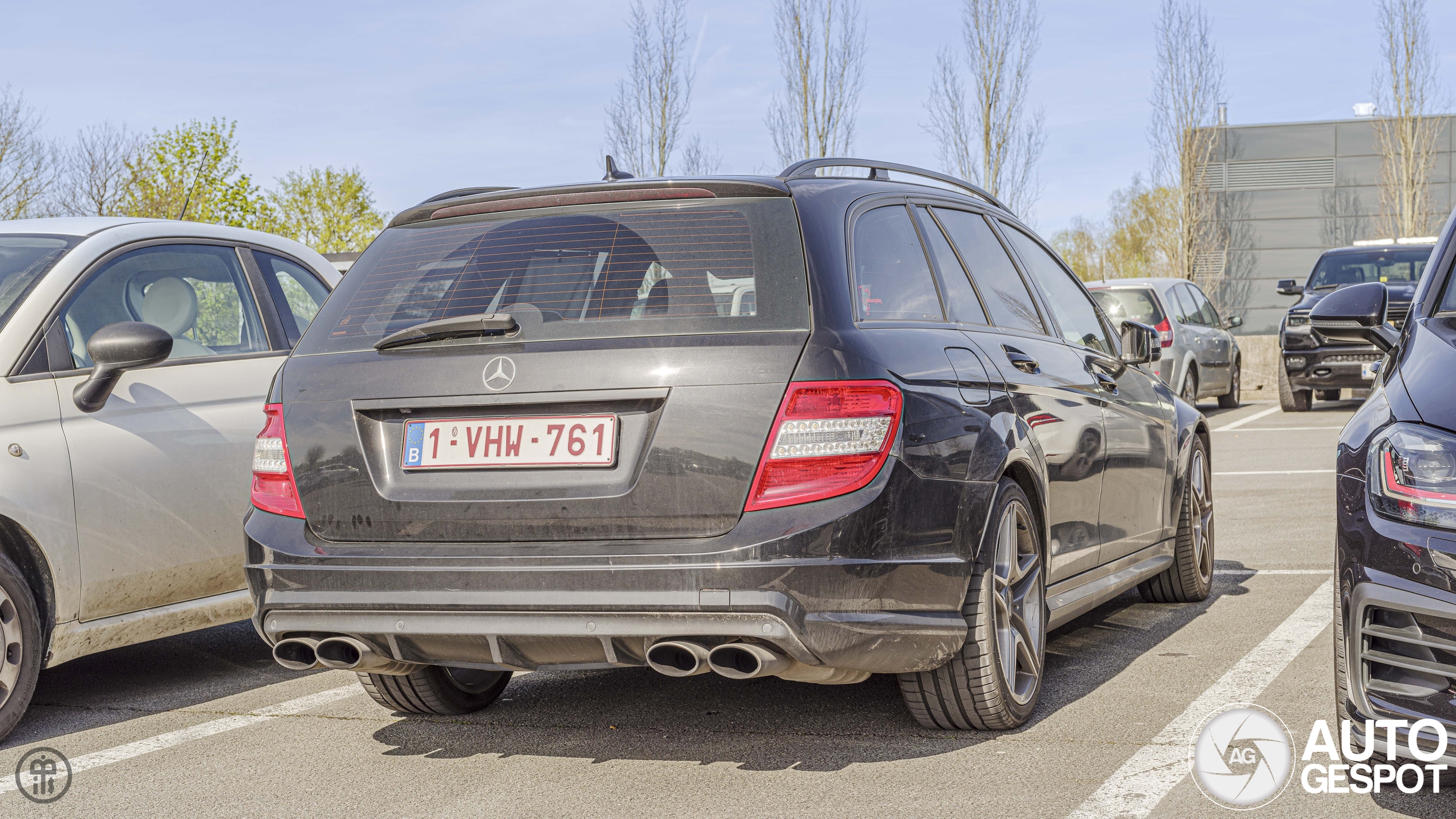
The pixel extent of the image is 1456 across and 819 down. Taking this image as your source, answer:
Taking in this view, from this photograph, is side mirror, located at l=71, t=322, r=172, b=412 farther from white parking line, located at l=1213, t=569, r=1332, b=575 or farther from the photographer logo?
white parking line, located at l=1213, t=569, r=1332, b=575

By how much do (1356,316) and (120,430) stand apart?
4144 mm

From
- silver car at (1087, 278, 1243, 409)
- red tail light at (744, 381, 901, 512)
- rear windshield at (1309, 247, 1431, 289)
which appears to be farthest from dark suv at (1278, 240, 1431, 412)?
red tail light at (744, 381, 901, 512)

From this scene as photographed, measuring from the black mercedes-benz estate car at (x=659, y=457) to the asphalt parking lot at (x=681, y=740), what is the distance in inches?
11.8

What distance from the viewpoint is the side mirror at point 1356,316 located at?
4.68 meters

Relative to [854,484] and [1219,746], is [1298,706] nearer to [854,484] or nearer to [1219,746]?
[1219,746]

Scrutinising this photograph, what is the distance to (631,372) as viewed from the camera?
3.49 metres

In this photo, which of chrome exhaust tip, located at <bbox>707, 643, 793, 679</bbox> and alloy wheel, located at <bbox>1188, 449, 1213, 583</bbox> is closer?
chrome exhaust tip, located at <bbox>707, 643, 793, 679</bbox>

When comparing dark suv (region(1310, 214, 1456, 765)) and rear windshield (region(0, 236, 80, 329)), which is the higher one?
rear windshield (region(0, 236, 80, 329))

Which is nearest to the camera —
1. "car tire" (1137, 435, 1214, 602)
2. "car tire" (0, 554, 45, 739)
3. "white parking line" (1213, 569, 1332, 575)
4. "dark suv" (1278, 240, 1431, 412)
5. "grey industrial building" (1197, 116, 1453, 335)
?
"car tire" (0, 554, 45, 739)

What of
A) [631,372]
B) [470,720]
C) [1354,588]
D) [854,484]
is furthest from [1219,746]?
[470,720]

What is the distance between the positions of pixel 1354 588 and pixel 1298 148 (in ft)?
137

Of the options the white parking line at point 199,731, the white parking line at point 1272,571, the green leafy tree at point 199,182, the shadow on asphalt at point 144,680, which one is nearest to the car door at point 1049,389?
the white parking line at point 1272,571

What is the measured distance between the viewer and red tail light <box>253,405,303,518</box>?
3.79m

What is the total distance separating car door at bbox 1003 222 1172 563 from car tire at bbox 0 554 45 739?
3528 millimetres
